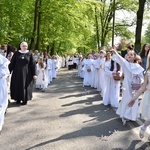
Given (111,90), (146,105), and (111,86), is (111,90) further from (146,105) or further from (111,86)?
(146,105)

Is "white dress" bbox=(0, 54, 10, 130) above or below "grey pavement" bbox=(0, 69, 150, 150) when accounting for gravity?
above

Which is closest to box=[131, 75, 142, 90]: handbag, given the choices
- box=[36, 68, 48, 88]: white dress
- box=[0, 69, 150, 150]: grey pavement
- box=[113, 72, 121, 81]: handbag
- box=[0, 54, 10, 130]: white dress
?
box=[0, 69, 150, 150]: grey pavement

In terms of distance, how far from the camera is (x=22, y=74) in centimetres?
1012

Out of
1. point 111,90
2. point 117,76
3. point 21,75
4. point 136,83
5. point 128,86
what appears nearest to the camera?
point 136,83

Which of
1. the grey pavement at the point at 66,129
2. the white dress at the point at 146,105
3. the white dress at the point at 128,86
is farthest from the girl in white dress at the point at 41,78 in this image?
the white dress at the point at 146,105

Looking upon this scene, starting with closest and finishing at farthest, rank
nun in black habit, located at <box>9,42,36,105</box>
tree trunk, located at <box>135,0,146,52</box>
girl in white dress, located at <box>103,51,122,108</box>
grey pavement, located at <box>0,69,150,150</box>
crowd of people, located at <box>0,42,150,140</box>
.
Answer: grey pavement, located at <box>0,69,150,150</box> < crowd of people, located at <box>0,42,150,140</box> < girl in white dress, located at <box>103,51,122,108</box> < nun in black habit, located at <box>9,42,36,105</box> < tree trunk, located at <box>135,0,146,52</box>

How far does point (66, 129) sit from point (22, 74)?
12.1 feet

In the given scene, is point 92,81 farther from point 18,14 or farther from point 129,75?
point 18,14

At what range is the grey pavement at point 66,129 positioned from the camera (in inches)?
229

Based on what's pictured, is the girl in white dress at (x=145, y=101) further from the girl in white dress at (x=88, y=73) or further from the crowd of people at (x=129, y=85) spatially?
the girl in white dress at (x=88, y=73)

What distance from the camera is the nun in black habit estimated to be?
1005 centimetres

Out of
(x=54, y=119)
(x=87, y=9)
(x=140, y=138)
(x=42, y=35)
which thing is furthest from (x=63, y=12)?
(x=140, y=138)

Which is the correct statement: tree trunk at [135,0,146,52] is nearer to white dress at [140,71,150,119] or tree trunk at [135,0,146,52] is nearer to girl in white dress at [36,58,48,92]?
girl in white dress at [36,58,48,92]

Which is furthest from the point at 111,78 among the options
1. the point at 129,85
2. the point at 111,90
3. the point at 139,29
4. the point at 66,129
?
the point at 139,29
